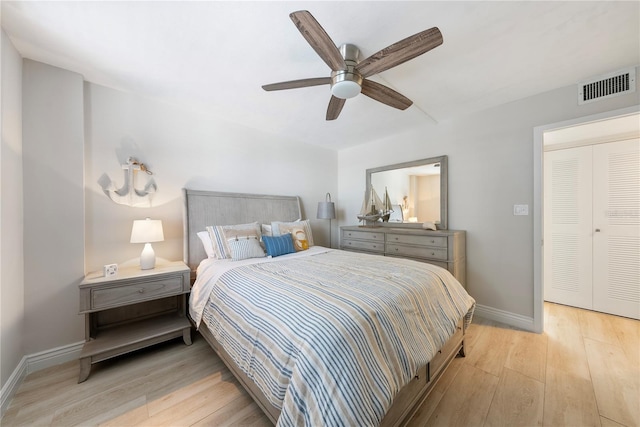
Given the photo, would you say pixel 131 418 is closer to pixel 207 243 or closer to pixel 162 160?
pixel 207 243

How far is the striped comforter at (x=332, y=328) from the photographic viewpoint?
36.5 inches

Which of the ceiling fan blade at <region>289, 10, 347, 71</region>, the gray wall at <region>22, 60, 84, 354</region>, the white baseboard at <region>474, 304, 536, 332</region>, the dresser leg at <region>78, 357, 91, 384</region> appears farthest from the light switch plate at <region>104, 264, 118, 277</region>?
the white baseboard at <region>474, 304, 536, 332</region>

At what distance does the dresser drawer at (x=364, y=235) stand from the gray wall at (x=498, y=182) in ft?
3.17

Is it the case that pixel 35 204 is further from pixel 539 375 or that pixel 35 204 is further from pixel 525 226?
pixel 525 226

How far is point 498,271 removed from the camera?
104 inches

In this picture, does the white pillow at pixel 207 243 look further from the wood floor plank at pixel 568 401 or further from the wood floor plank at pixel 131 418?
the wood floor plank at pixel 568 401

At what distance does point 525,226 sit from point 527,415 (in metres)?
1.82

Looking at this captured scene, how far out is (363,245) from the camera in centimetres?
352

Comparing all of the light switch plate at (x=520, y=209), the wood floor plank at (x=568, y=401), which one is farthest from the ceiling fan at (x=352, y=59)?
the wood floor plank at (x=568, y=401)

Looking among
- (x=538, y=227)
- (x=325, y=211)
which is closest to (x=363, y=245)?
(x=325, y=211)

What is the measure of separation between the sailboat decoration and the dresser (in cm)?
36

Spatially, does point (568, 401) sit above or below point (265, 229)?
below

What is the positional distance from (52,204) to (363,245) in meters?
3.40

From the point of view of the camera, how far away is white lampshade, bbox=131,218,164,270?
6.77 ft
